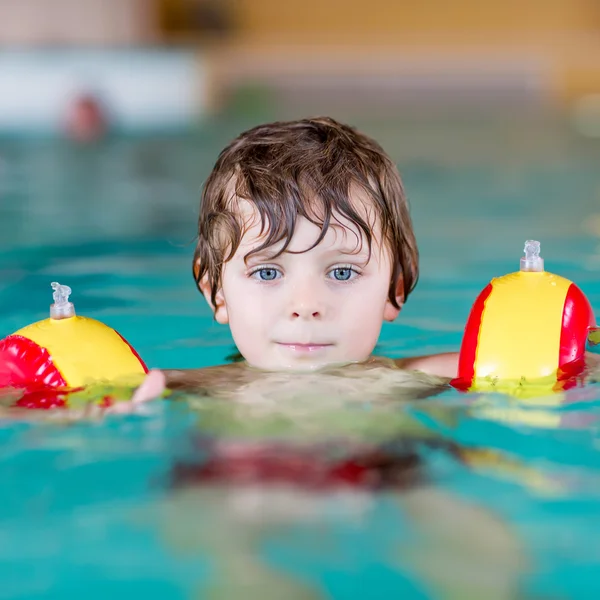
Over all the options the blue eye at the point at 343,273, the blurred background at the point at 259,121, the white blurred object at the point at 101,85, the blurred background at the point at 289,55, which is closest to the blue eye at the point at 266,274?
Result: the blue eye at the point at 343,273

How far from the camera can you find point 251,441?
209 cm

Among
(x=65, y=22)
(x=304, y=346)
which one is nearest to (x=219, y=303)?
(x=304, y=346)

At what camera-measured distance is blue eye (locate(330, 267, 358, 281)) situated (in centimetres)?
230

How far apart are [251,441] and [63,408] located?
0.41m

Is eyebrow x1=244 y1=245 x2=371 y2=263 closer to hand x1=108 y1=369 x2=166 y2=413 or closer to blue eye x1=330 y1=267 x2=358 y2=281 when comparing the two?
blue eye x1=330 y1=267 x2=358 y2=281

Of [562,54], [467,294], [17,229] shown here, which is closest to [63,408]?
[467,294]

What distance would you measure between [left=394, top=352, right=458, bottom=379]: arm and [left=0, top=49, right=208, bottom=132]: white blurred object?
8.07m

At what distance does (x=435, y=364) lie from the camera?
2562 millimetres

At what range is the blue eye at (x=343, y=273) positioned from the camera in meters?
2.30

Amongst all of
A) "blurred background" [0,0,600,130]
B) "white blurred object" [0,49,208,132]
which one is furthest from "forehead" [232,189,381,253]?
"white blurred object" [0,49,208,132]

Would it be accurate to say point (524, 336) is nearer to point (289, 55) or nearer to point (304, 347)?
point (304, 347)

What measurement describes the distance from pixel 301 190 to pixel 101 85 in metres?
8.94

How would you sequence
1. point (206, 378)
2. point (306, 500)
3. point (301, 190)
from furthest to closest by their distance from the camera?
point (206, 378) → point (301, 190) → point (306, 500)

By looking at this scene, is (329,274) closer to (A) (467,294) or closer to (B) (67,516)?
→ (B) (67,516)
